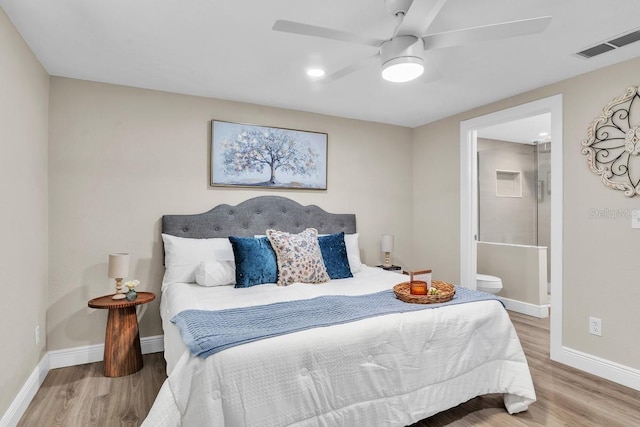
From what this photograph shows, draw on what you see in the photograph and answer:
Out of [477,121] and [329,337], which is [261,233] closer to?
[329,337]

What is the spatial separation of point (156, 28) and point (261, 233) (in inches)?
79.4

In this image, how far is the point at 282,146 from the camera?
12.7ft

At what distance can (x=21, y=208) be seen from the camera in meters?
2.35

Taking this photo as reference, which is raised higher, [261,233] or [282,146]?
[282,146]

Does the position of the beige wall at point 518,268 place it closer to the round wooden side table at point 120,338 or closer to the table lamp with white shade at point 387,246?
the table lamp with white shade at point 387,246

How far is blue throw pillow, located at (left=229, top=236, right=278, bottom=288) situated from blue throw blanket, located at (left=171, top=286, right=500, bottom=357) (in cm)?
63

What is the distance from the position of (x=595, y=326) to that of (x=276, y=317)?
2.58 metres

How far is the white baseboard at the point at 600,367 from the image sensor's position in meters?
2.67

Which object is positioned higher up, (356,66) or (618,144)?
(356,66)

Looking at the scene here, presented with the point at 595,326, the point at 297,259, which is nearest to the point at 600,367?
Result: the point at 595,326

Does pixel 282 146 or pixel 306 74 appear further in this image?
pixel 282 146

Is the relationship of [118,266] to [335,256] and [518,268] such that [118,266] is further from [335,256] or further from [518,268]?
[518,268]

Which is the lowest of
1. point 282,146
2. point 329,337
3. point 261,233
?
point 329,337

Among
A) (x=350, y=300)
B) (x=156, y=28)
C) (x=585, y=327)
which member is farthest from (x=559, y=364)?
(x=156, y=28)
